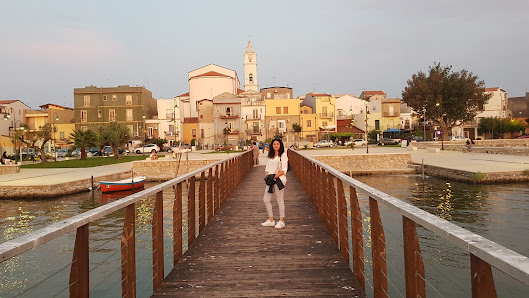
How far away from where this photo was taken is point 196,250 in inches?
221

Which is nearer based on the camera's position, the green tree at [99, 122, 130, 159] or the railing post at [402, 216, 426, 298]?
the railing post at [402, 216, 426, 298]

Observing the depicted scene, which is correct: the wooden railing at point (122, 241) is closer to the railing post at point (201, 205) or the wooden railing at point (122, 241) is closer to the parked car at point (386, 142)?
the railing post at point (201, 205)

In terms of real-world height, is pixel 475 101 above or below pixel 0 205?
above

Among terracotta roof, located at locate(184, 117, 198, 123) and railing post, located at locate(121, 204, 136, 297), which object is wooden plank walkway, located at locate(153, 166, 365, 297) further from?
terracotta roof, located at locate(184, 117, 198, 123)

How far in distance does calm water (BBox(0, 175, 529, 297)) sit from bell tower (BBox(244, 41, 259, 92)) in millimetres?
60301

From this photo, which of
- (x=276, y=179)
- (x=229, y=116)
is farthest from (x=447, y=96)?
(x=276, y=179)

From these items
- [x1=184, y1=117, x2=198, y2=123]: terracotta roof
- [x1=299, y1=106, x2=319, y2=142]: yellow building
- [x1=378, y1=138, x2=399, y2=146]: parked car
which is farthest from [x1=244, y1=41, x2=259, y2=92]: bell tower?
[x1=378, y1=138, x2=399, y2=146]: parked car

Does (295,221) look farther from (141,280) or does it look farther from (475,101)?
(475,101)

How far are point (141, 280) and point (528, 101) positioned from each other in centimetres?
9091

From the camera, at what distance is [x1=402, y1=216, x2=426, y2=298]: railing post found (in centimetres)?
272

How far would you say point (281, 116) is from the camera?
7075 centimetres

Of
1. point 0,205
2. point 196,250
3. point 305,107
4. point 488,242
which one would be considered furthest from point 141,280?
point 305,107

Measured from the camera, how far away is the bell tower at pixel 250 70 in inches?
3246

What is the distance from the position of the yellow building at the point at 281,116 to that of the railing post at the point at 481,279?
6855cm
